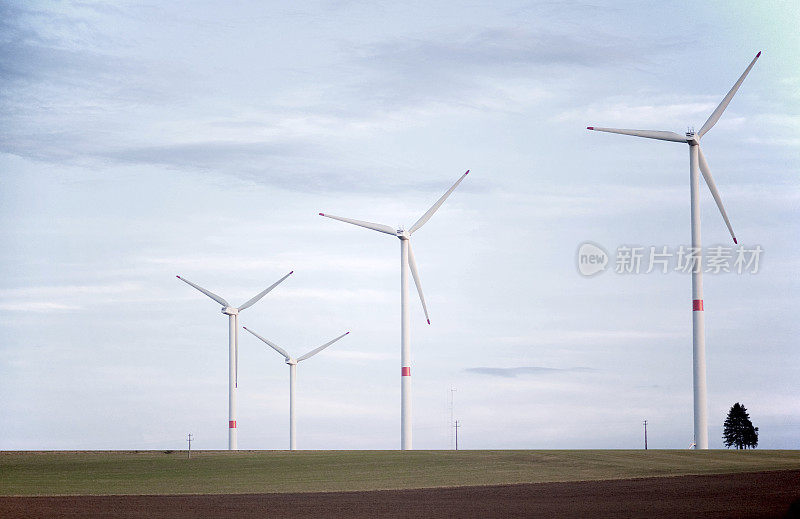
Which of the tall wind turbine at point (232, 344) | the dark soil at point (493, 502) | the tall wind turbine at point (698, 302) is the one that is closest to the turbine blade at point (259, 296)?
the tall wind turbine at point (232, 344)

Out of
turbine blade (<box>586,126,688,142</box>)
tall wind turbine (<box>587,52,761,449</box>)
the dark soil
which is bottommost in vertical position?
the dark soil

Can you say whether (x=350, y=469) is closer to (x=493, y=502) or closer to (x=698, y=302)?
(x=493, y=502)

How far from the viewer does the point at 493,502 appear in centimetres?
4662

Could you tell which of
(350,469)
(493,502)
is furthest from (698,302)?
(493,502)

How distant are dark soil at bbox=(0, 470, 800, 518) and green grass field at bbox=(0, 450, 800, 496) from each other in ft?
13.5

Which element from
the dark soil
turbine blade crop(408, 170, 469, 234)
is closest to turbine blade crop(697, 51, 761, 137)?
turbine blade crop(408, 170, 469, 234)

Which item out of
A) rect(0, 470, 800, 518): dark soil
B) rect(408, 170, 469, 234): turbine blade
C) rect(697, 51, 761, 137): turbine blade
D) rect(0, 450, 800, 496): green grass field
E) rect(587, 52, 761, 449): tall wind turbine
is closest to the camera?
rect(0, 470, 800, 518): dark soil

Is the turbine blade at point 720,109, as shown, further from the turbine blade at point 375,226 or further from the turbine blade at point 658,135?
the turbine blade at point 375,226

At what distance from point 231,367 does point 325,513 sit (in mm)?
71579

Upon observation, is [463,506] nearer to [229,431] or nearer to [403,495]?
[403,495]

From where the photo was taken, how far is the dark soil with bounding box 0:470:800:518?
138 ft

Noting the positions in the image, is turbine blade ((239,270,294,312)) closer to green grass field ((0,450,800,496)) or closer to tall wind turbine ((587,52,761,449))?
green grass field ((0,450,800,496))

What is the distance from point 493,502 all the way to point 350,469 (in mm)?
23813

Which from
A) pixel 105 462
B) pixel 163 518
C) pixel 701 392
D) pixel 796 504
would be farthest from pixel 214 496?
pixel 701 392
